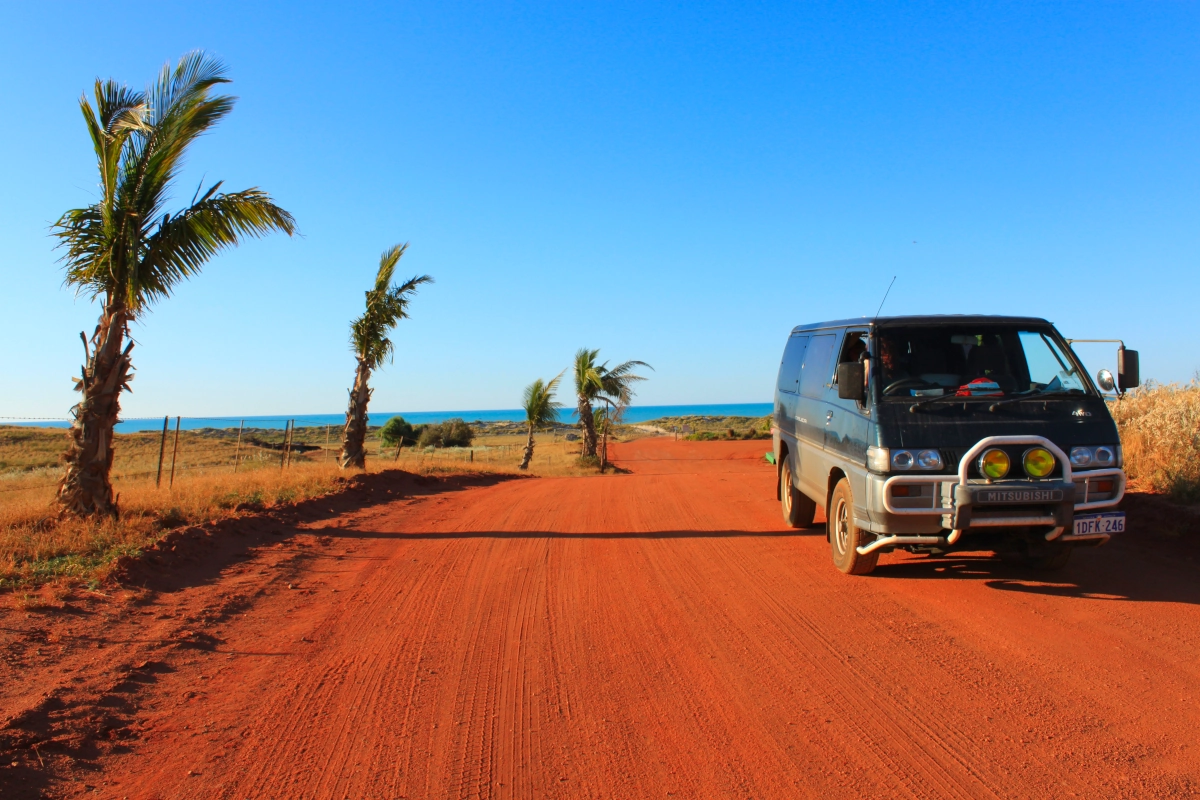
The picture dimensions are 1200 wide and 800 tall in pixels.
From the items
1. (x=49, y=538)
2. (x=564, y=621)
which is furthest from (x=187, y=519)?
(x=564, y=621)

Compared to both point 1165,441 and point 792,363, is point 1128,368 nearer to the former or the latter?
point 792,363

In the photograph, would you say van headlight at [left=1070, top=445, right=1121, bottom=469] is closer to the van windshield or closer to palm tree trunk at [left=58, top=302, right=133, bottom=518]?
the van windshield

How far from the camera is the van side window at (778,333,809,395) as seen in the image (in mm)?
9962

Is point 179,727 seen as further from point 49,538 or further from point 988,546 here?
point 988,546

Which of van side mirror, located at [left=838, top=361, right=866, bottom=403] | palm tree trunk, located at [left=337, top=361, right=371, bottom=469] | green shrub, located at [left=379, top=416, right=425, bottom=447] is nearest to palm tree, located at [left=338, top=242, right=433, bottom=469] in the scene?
palm tree trunk, located at [left=337, top=361, right=371, bottom=469]

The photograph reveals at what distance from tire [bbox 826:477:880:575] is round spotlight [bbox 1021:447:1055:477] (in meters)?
1.39

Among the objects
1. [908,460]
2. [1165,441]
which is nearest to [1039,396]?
[908,460]

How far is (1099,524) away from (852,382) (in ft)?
7.21

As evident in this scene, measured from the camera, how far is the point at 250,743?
13.8 ft

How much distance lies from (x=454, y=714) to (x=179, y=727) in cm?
154

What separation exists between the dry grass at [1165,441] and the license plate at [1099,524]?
4043 millimetres

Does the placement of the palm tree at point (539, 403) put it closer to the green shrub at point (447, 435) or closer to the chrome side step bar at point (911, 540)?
the green shrub at point (447, 435)

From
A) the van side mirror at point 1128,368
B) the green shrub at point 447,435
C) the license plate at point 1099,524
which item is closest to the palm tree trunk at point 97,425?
the license plate at point 1099,524

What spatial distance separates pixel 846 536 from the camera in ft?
24.6
